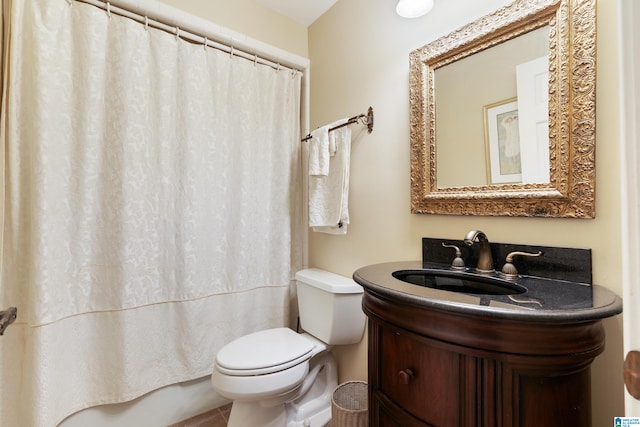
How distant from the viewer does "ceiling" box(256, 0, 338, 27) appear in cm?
183

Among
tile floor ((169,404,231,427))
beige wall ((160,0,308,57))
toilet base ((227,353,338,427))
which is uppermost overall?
beige wall ((160,0,308,57))

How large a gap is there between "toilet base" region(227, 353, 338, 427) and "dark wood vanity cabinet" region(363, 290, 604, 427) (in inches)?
34.2

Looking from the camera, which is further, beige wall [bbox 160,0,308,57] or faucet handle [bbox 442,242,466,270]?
beige wall [bbox 160,0,308,57]

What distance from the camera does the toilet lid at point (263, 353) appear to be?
125cm

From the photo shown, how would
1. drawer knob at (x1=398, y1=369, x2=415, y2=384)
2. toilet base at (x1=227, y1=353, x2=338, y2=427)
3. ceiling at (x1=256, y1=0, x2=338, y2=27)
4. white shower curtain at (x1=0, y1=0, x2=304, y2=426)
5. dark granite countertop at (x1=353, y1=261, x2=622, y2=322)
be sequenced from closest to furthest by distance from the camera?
1. dark granite countertop at (x1=353, y1=261, x2=622, y2=322)
2. drawer knob at (x1=398, y1=369, x2=415, y2=384)
3. white shower curtain at (x1=0, y1=0, x2=304, y2=426)
4. toilet base at (x1=227, y1=353, x2=338, y2=427)
5. ceiling at (x1=256, y1=0, x2=338, y2=27)

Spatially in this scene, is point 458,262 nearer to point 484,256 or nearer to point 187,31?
point 484,256

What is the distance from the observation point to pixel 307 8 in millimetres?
1884

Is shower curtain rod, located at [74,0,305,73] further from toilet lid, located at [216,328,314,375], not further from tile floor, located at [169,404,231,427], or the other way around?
tile floor, located at [169,404,231,427]

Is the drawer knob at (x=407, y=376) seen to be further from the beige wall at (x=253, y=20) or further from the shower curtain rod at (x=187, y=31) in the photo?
the beige wall at (x=253, y=20)

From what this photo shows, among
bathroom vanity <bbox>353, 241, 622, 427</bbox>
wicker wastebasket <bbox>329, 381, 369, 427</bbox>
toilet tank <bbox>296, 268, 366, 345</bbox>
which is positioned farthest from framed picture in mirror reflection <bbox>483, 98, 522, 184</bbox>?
wicker wastebasket <bbox>329, 381, 369, 427</bbox>

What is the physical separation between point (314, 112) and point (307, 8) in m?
0.65

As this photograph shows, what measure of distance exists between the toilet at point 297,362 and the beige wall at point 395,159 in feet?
0.54

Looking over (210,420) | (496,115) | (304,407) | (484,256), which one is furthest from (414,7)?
(210,420)

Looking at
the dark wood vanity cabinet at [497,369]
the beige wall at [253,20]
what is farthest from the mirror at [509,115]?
the beige wall at [253,20]
